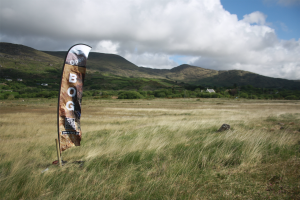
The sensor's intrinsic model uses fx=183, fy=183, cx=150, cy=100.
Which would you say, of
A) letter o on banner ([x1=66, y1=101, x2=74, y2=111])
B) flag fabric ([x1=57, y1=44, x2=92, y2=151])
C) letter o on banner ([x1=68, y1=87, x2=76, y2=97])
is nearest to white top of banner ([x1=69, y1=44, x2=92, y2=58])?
flag fabric ([x1=57, y1=44, x2=92, y2=151])

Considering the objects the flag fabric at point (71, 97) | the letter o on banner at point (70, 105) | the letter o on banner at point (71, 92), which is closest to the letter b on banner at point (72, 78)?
the flag fabric at point (71, 97)

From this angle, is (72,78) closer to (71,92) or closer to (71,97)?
(71,92)

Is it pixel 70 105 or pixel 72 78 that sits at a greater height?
pixel 72 78

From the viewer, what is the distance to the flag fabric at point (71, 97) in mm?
5895

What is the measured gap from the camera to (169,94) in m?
115

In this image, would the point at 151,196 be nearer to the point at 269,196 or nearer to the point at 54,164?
the point at 269,196

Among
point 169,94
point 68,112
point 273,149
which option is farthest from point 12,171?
point 169,94

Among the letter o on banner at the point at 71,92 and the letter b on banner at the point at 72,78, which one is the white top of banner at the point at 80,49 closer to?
the letter b on banner at the point at 72,78

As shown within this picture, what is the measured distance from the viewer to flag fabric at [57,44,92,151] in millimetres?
5895

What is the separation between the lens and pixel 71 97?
6.02 metres

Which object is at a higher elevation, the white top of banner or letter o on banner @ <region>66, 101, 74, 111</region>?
the white top of banner

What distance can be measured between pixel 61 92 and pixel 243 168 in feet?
19.3

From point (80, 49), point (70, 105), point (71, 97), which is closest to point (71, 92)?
point (71, 97)

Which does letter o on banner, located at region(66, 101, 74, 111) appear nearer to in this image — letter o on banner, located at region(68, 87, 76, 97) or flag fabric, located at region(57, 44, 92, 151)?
flag fabric, located at region(57, 44, 92, 151)
